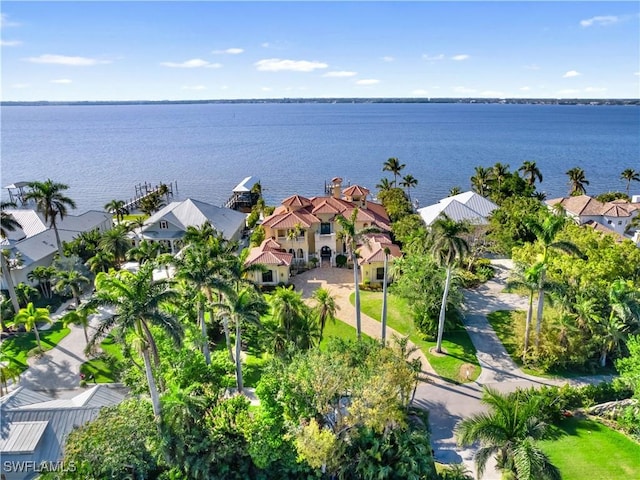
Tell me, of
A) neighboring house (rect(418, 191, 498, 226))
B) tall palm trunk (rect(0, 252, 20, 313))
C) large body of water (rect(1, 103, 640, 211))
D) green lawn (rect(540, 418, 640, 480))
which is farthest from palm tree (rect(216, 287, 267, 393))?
large body of water (rect(1, 103, 640, 211))

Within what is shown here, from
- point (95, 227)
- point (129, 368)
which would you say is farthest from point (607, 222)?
point (95, 227)

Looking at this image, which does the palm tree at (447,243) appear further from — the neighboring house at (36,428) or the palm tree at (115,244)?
the palm tree at (115,244)

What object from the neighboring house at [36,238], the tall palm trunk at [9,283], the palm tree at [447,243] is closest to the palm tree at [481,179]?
the palm tree at [447,243]

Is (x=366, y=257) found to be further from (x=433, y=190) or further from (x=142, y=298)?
(x=433, y=190)

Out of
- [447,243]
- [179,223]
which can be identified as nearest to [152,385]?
[447,243]

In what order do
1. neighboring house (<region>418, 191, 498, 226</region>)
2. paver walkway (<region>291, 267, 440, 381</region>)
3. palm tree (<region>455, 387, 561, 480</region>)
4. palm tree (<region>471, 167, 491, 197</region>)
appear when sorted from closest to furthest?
palm tree (<region>455, 387, 561, 480</region>) < paver walkway (<region>291, 267, 440, 381</region>) < neighboring house (<region>418, 191, 498, 226</region>) < palm tree (<region>471, 167, 491, 197</region>)

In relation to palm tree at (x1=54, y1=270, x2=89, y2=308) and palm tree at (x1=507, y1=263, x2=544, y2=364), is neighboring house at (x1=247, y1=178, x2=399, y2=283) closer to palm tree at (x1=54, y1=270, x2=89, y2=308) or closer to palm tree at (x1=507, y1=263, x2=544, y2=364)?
palm tree at (x1=54, y1=270, x2=89, y2=308)
